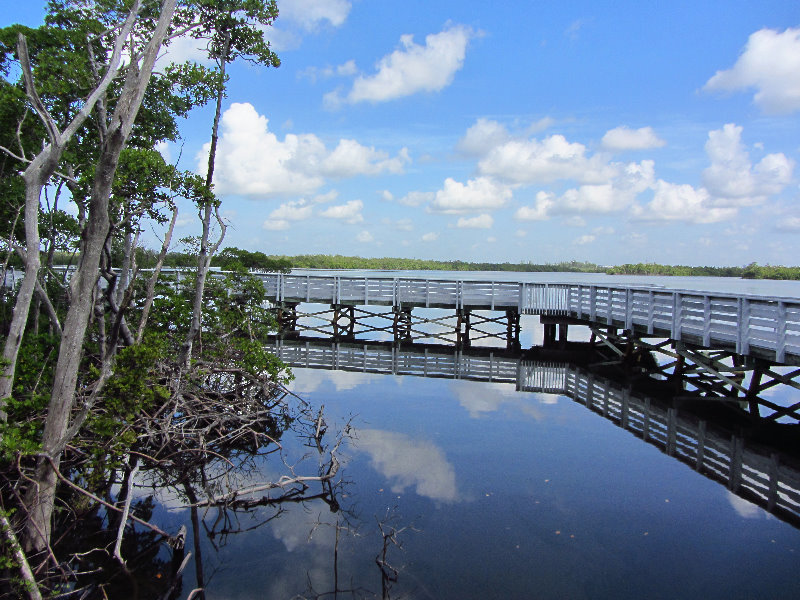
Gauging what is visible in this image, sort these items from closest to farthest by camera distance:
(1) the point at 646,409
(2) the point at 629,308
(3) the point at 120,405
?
(3) the point at 120,405, (1) the point at 646,409, (2) the point at 629,308

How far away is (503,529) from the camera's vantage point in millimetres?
6500

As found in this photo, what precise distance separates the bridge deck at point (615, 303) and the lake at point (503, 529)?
13.2ft

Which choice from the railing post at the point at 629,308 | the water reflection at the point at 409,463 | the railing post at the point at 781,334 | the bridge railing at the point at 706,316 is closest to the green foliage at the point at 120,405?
the water reflection at the point at 409,463

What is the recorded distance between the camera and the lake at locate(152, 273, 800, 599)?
5438 mm

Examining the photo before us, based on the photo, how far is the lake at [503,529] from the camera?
5.44 meters

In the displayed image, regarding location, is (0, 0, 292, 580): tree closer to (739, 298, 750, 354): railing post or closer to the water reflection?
the water reflection

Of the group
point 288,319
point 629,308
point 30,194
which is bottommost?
point 288,319

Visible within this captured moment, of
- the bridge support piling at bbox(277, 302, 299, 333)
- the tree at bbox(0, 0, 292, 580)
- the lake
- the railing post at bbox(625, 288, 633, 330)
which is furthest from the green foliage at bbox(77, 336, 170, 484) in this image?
the bridge support piling at bbox(277, 302, 299, 333)

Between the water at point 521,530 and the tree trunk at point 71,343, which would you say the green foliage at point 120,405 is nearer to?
the tree trunk at point 71,343

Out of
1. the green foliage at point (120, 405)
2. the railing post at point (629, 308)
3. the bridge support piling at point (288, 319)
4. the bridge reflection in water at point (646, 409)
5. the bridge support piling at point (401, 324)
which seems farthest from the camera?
the bridge support piling at point (288, 319)

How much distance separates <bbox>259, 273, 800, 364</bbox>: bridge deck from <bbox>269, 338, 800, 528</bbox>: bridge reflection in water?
1.65 m

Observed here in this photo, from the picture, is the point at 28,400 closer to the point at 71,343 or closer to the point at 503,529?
the point at 71,343

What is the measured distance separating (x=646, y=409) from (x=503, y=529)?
7.25m

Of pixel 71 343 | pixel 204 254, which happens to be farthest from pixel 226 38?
pixel 71 343
